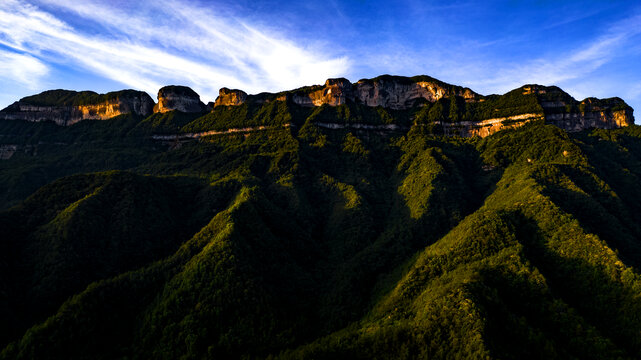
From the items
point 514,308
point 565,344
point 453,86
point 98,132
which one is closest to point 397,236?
point 514,308

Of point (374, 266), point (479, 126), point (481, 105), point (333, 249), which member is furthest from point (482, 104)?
point (374, 266)

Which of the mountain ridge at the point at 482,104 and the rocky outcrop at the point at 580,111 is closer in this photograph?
the rocky outcrop at the point at 580,111

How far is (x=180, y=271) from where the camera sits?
75.1 m

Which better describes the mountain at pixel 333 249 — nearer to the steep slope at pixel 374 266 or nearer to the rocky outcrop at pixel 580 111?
the steep slope at pixel 374 266

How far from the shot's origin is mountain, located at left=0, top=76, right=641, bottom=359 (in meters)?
55.8

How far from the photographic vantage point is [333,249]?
332 ft

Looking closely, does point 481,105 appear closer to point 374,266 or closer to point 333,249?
point 333,249

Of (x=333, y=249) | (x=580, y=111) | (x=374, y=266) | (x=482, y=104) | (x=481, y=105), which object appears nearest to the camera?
(x=374, y=266)

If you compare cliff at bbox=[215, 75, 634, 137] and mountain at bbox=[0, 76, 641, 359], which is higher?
cliff at bbox=[215, 75, 634, 137]

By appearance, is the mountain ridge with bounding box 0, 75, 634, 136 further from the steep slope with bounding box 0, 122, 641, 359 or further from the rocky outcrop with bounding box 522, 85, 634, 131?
the steep slope with bounding box 0, 122, 641, 359

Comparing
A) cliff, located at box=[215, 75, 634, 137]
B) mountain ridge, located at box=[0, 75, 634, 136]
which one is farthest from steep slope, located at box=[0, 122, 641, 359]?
mountain ridge, located at box=[0, 75, 634, 136]

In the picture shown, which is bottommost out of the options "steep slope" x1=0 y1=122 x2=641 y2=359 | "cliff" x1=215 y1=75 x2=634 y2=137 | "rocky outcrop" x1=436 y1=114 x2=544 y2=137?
"steep slope" x1=0 y1=122 x2=641 y2=359

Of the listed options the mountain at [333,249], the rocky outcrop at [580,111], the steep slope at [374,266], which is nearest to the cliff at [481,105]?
the rocky outcrop at [580,111]

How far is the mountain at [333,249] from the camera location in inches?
2197
